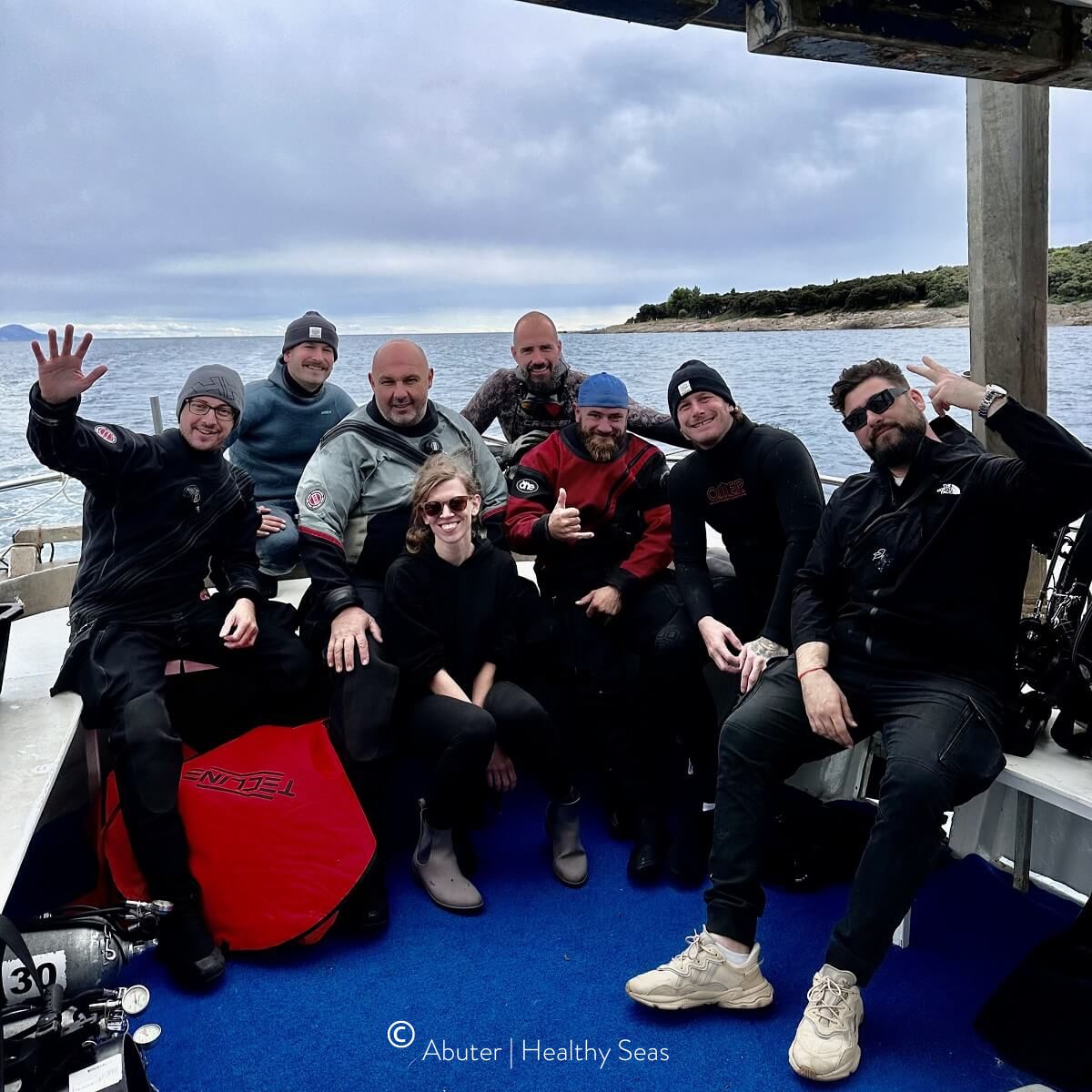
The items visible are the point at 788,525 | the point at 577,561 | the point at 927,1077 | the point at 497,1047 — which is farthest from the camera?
the point at 577,561

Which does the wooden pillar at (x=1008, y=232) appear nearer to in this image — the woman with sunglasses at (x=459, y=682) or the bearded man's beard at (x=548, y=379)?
the bearded man's beard at (x=548, y=379)

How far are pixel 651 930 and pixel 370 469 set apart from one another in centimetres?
147

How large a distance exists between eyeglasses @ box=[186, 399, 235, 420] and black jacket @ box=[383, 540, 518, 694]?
0.60 metres

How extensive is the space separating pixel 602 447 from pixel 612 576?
406 mm

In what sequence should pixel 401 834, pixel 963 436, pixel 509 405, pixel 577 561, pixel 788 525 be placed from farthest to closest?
pixel 509 405
pixel 577 561
pixel 401 834
pixel 788 525
pixel 963 436

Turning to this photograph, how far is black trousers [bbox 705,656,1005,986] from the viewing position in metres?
1.75

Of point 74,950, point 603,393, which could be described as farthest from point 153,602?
point 603,393

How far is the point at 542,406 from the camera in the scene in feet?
11.2

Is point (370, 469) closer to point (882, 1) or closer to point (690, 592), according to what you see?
point (690, 592)

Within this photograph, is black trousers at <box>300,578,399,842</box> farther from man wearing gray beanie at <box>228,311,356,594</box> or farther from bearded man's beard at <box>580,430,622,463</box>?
man wearing gray beanie at <box>228,311,356,594</box>

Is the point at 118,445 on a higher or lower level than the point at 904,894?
higher

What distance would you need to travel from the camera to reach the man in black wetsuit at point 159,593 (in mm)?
2092

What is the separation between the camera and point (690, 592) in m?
2.58

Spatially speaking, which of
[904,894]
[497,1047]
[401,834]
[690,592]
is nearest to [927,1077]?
[904,894]
